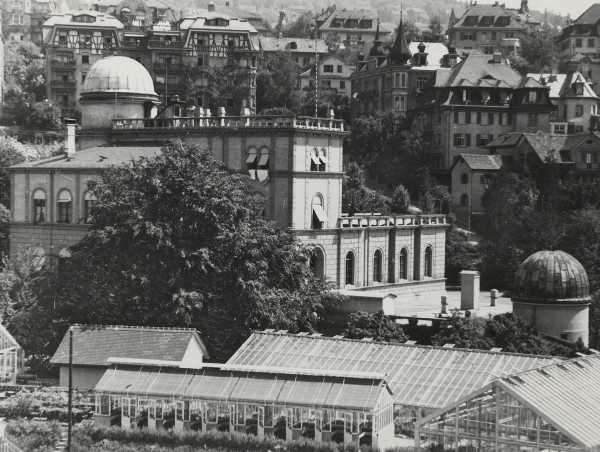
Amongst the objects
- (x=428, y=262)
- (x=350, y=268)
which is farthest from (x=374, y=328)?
(x=428, y=262)

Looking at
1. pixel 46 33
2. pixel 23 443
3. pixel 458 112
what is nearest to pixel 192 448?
pixel 23 443

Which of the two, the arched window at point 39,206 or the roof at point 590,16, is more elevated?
the roof at point 590,16

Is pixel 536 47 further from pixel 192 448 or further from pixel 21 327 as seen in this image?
pixel 192 448

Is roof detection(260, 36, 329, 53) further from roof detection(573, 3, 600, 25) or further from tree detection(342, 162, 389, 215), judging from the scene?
tree detection(342, 162, 389, 215)

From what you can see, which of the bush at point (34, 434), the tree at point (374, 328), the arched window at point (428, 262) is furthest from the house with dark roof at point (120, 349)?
the arched window at point (428, 262)

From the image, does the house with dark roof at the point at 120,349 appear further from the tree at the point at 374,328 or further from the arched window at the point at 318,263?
the arched window at the point at 318,263
